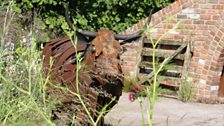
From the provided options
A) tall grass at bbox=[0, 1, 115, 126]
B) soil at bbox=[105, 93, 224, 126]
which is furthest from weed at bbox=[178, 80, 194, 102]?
tall grass at bbox=[0, 1, 115, 126]

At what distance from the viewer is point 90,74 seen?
3.82 metres

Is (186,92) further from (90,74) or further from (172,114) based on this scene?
(90,74)

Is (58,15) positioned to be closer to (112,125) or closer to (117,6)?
A: (117,6)

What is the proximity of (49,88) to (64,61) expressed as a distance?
81 centimetres

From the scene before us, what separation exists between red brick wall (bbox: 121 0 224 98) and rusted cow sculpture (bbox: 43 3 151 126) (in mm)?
4555

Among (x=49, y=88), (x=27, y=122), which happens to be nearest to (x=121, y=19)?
(x=49, y=88)

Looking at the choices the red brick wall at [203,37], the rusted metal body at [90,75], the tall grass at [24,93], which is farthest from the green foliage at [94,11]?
the tall grass at [24,93]

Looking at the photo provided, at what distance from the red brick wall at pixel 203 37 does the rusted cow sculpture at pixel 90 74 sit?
179 inches

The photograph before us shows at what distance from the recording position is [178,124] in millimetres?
6406

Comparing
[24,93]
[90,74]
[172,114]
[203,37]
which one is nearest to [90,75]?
[90,74]

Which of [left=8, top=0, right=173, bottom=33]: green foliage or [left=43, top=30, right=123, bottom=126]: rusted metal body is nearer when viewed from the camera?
[left=43, top=30, right=123, bottom=126]: rusted metal body

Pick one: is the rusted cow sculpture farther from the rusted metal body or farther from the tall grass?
the tall grass

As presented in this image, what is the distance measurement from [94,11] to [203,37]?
2129 millimetres

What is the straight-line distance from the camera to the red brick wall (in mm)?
8695
